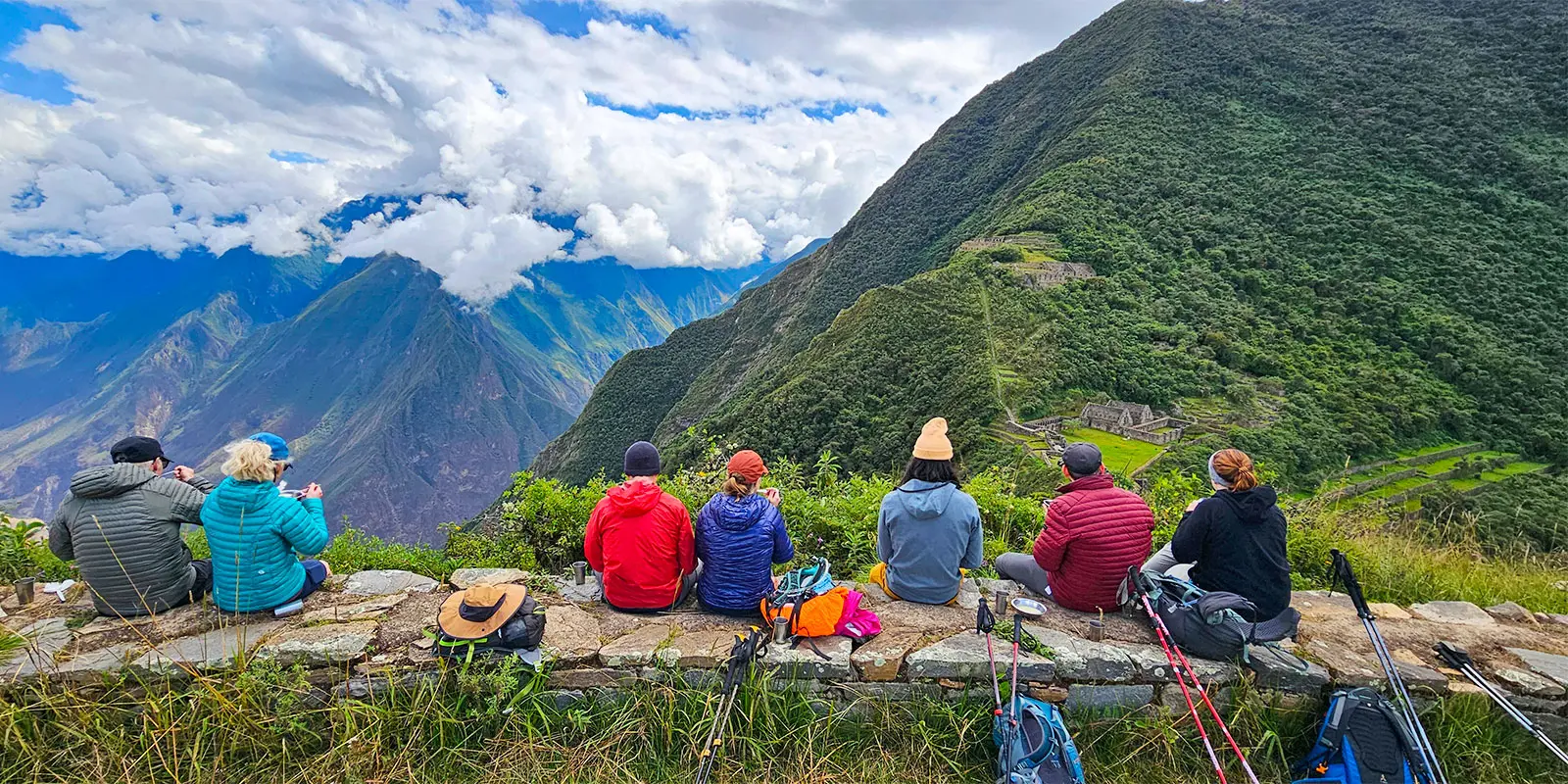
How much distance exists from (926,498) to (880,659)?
1.15 m

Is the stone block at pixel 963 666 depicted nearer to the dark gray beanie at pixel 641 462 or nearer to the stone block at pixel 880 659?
the stone block at pixel 880 659

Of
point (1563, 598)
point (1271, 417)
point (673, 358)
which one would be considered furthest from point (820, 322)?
point (1563, 598)

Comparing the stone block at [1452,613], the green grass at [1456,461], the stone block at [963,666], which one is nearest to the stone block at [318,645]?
the stone block at [963,666]

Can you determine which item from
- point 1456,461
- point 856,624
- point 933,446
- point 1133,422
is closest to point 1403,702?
point 933,446

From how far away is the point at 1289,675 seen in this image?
3.80m

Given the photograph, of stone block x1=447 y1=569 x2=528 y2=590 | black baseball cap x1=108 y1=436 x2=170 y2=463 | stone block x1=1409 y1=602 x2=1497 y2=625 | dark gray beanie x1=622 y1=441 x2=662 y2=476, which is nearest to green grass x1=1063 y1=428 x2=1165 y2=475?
stone block x1=1409 y1=602 x2=1497 y2=625

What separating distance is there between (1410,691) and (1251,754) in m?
1.21

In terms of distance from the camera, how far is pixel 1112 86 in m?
96.4

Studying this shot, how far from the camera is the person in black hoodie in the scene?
3.97 m

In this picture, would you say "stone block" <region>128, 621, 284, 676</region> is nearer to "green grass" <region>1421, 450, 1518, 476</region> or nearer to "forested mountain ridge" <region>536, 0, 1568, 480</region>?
"forested mountain ridge" <region>536, 0, 1568, 480</region>

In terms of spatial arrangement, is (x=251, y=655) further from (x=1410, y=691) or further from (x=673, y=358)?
(x=673, y=358)

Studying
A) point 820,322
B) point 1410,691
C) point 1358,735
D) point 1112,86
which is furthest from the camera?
point 1112,86

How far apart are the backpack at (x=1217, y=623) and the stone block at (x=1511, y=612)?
283cm

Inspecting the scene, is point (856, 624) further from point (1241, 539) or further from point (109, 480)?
point (109, 480)
